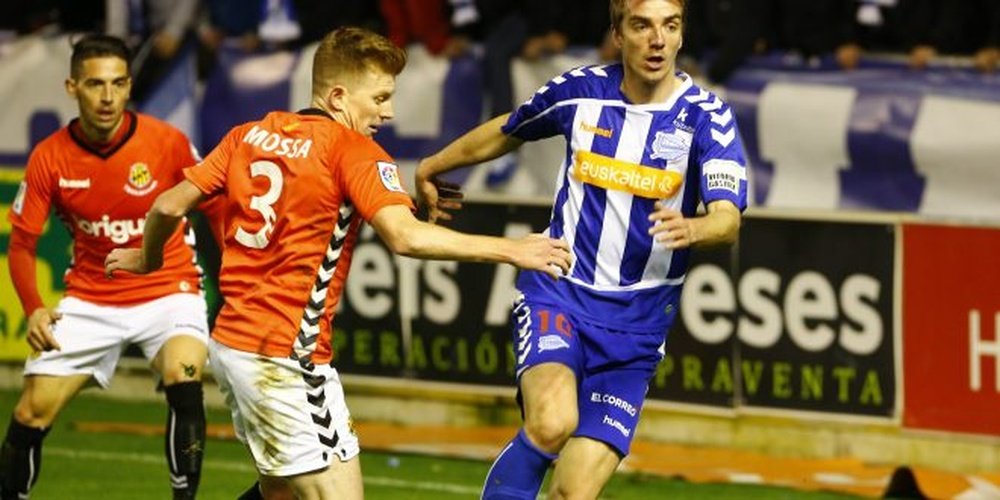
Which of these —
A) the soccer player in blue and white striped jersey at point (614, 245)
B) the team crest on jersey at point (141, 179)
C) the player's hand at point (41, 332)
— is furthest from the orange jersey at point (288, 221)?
the team crest on jersey at point (141, 179)

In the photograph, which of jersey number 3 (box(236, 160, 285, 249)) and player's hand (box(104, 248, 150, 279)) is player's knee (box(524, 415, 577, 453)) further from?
player's hand (box(104, 248, 150, 279))

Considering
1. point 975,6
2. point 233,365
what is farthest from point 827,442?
point 233,365

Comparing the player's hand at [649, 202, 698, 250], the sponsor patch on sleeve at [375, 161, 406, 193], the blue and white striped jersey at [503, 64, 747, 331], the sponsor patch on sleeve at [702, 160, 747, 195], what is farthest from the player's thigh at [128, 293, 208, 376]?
the player's hand at [649, 202, 698, 250]

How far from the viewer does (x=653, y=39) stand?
797 cm

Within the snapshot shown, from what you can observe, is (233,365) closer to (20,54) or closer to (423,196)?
(423,196)

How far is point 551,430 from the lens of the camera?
7719 millimetres

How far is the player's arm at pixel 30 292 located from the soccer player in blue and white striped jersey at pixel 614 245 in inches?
83.1

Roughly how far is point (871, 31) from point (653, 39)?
539cm

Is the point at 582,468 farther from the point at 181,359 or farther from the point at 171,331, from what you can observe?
the point at 171,331

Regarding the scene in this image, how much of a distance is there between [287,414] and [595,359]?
1.26 m

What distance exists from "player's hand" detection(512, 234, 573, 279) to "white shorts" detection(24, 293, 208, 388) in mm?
3223

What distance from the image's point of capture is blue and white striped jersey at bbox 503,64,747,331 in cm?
803

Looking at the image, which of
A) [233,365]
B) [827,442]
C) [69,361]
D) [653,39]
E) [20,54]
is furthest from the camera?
[20,54]

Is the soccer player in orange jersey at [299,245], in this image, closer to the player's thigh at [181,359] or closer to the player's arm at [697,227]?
the player's arm at [697,227]
